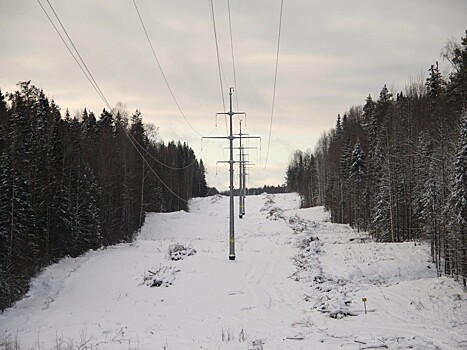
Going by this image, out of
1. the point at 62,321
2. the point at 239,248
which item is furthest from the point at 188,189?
the point at 62,321

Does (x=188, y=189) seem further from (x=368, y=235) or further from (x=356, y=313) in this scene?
(x=356, y=313)

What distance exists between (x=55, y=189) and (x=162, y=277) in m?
12.0

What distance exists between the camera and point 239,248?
31.0 metres

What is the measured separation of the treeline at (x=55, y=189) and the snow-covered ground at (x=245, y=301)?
1975mm

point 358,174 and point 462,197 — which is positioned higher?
point 358,174

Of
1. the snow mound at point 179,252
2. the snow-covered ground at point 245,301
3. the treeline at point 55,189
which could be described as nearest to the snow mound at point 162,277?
the snow-covered ground at point 245,301

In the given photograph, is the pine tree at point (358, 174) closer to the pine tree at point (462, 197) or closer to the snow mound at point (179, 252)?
the snow mound at point (179, 252)

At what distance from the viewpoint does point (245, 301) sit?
16.4 meters

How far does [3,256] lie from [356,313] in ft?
57.1

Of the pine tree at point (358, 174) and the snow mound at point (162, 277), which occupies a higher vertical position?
the pine tree at point (358, 174)

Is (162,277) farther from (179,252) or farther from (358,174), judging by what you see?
(358,174)

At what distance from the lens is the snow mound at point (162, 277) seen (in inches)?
797

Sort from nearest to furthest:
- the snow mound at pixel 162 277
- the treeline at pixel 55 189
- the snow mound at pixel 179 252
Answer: the snow mound at pixel 162 277 → the treeline at pixel 55 189 → the snow mound at pixel 179 252

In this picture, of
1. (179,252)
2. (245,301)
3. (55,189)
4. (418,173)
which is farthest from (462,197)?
(55,189)
